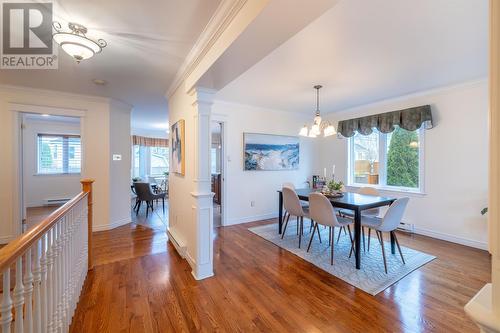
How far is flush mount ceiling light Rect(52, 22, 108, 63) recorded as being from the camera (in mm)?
1716

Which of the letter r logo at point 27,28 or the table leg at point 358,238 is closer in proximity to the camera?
the letter r logo at point 27,28

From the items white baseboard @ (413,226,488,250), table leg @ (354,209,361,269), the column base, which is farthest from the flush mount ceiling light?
white baseboard @ (413,226,488,250)

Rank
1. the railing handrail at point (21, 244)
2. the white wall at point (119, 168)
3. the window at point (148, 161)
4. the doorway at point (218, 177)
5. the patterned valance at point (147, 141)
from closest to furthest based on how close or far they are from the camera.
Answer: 1. the railing handrail at point (21, 244)
2. the white wall at point (119, 168)
3. the doorway at point (218, 177)
4. the patterned valance at point (147, 141)
5. the window at point (148, 161)

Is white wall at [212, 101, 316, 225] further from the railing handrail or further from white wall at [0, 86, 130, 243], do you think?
the railing handrail

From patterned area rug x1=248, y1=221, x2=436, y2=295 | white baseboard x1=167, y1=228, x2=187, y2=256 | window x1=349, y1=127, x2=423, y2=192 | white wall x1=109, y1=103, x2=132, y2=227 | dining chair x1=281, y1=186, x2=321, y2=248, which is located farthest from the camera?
white wall x1=109, y1=103, x2=132, y2=227

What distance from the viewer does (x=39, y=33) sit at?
197cm

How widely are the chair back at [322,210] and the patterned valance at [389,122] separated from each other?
2.33m

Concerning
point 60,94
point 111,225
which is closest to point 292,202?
point 111,225

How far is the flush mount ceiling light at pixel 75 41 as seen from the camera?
1716mm

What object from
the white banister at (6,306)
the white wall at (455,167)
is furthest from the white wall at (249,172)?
the white banister at (6,306)

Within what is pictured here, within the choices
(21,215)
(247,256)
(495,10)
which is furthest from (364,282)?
(21,215)

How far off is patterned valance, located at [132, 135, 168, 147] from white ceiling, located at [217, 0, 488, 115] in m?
4.97

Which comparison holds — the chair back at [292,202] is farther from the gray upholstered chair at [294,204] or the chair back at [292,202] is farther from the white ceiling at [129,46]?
the white ceiling at [129,46]

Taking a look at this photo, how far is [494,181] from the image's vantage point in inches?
21.1
